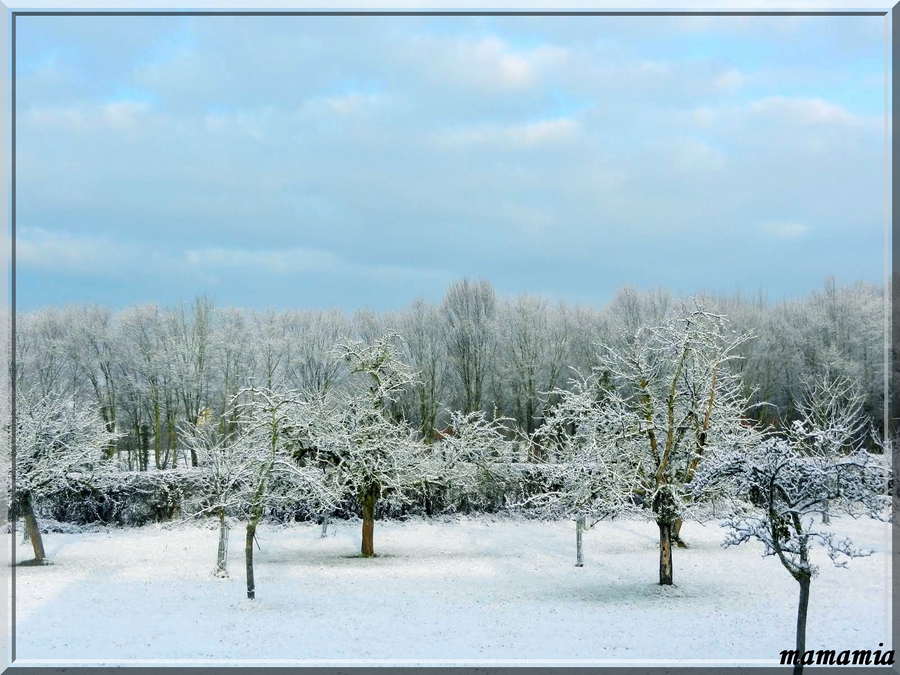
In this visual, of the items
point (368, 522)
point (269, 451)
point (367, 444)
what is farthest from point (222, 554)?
point (368, 522)

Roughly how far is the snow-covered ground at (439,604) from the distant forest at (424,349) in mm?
8653

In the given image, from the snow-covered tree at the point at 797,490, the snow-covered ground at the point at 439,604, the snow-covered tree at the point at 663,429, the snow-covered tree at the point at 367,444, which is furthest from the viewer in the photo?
the snow-covered tree at the point at 367,444

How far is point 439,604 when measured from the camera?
39.1 ft

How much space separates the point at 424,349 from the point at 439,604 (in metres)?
18.6

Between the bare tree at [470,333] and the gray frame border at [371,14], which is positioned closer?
the gray frame border at [371,14]

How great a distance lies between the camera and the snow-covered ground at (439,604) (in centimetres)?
915

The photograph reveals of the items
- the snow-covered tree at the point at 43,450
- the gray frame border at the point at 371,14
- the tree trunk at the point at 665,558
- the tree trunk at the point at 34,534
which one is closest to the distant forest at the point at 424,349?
the snow-covered tree at the point at 43,450

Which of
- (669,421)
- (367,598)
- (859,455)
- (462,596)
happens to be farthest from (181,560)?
(859,455)

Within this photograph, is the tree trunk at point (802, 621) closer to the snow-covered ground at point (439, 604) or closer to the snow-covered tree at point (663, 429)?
the snow-covered ground at point (439, 604)

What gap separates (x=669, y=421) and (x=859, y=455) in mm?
4640

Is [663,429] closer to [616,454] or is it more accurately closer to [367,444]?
[616,454]

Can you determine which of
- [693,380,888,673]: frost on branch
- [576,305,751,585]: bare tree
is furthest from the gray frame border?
[576,305,751,585]: bare tree

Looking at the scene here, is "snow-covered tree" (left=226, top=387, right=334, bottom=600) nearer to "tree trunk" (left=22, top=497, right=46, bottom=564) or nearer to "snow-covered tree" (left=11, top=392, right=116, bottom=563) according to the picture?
"snow-covered tree" (left=11, top=392, right=116, bottom=563)

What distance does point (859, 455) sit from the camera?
28.9ft
